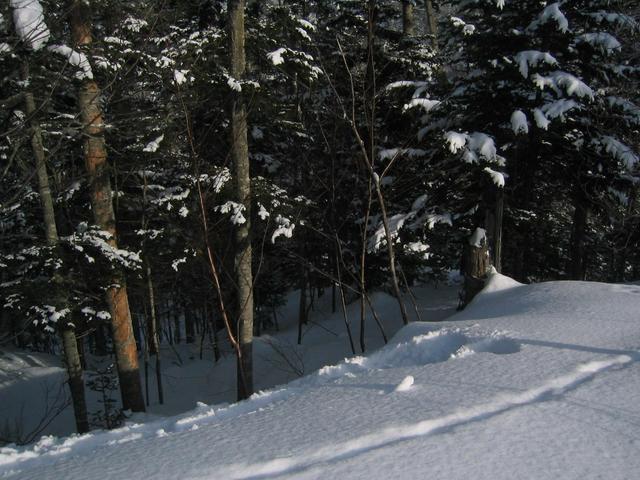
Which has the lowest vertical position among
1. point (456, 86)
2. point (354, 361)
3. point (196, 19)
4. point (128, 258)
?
point (354, 361)

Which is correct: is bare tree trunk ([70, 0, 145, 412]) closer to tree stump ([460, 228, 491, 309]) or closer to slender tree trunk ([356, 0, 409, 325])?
slender tree trunk ([356, 0, 409, 325])

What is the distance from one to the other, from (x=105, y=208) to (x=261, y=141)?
594cm

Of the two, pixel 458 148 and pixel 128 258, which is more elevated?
pixel 458 148

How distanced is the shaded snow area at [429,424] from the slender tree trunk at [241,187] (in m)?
3.39

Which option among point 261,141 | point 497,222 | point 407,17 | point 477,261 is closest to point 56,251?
point 261,141

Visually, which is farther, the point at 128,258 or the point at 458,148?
the point at 458,148

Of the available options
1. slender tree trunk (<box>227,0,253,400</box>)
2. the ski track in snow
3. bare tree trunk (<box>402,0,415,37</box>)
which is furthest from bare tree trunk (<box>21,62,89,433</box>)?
bare tree trunk (<box>402,0,415,37</box>)

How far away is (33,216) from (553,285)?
11429 millimetres

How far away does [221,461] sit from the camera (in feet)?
8.82

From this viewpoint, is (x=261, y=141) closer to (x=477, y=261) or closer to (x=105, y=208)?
(x=105, y=208)

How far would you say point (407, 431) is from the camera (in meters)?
2.86

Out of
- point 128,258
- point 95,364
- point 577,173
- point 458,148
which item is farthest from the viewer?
point 95,364

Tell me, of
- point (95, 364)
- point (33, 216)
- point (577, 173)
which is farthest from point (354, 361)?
point (95, 364)

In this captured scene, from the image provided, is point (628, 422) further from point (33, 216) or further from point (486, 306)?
point (33, 216)
